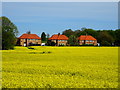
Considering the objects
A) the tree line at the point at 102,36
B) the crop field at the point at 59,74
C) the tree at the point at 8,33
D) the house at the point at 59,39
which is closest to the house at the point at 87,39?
the tree line at the point at 102,36

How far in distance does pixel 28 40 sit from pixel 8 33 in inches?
2014

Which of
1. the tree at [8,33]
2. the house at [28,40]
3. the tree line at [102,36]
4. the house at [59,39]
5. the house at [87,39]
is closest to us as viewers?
the tree at [8,33]

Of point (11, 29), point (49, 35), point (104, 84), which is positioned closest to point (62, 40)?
point (49, 35)

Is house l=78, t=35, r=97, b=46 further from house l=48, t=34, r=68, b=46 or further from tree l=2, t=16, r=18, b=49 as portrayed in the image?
tree l=2, t=16, r=18, b=49

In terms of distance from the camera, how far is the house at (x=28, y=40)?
334ft

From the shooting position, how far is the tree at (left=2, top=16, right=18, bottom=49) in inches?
2045

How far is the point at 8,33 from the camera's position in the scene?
52531mm

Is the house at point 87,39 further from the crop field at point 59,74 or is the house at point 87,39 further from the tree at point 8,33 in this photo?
the crop field at point 59,74

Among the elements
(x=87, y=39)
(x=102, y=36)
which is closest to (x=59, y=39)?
(x=87, y=39)

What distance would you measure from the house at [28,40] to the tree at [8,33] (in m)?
46.6

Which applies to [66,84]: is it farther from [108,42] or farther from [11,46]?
[108,42]

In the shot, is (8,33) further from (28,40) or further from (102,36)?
(102,36)

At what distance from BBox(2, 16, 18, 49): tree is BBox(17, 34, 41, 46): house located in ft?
153

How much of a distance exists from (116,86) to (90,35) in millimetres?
109242
